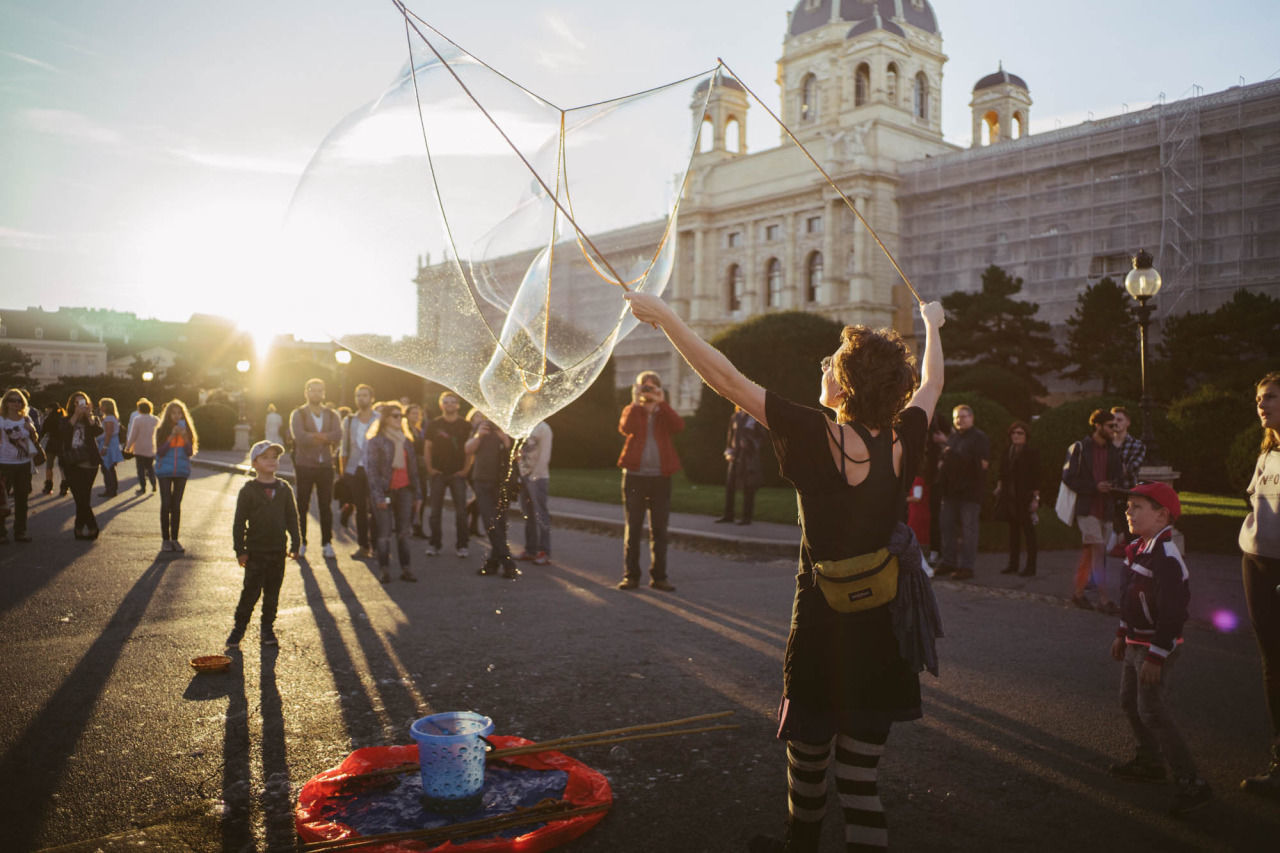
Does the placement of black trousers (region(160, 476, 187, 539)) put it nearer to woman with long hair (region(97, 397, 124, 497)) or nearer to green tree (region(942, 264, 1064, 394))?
woman with long hair (region(97, 397, 124, 497))

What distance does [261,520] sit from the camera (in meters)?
6.13

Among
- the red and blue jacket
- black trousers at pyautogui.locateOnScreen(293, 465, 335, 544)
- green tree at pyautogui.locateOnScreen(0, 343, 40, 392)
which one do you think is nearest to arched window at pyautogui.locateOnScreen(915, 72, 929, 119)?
green tree at pyautogui.locateOnScreen(0, 343, 40, 392)

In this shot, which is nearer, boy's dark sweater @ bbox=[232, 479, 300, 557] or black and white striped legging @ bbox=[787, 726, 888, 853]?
black and white striped legging @ bbox=[787, 726, 888, 853]

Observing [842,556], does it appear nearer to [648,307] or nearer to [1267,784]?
[648,307]

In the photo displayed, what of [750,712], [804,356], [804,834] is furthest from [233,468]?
[804,834]

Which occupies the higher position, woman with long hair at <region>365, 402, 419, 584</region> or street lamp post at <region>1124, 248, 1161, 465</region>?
street lamp post at <region>1124, 248, 1161, 465</region>

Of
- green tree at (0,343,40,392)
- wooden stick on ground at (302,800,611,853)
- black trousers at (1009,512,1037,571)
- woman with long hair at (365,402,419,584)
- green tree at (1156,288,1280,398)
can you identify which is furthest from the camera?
green tree at (0,343,40,392)

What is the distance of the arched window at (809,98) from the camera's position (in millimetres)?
61406

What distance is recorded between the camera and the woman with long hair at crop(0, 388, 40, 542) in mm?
10141

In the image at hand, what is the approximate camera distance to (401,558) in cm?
867

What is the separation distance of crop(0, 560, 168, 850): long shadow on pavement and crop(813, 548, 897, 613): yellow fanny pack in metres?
2.68

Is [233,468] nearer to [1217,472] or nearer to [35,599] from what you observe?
[35,599]

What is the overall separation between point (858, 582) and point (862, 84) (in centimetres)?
6206

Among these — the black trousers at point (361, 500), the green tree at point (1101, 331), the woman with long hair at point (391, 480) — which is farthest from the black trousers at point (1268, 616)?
the green tree at point (1101, 331)
